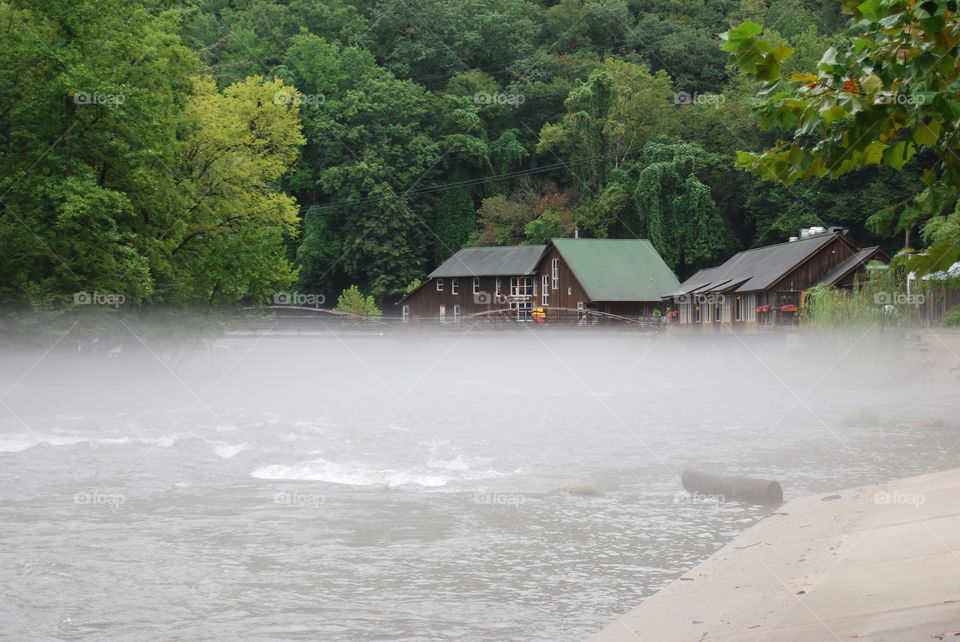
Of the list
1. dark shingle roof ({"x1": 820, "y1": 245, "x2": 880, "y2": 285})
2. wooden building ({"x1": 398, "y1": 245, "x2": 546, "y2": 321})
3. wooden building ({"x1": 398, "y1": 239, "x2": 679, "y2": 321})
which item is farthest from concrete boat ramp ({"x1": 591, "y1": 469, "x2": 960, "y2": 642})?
wooden building ({"x1": 398, "y1": 245, "x2": 546, "y2": 321})

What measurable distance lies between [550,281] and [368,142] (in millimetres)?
24568

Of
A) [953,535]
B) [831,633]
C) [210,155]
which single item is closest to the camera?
[831,633]

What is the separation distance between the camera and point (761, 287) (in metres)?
61.5

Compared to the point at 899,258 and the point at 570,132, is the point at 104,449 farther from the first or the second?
the point at 570,132

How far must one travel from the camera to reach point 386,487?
1942 cm

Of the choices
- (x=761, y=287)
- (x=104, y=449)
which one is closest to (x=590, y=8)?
(x=761, y=287)

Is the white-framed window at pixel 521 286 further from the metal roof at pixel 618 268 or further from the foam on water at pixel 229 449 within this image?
the foam on water at pixel 229 449

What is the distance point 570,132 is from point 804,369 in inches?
1931

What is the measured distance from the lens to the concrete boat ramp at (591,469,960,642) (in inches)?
330

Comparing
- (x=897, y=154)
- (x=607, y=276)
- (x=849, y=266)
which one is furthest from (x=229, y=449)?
(x=607, y=276)

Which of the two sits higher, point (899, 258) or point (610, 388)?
point (899, 258)

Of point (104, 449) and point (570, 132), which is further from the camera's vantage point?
point (570, 132)

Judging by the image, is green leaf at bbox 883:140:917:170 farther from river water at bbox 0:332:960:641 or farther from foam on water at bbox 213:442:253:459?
foam on water at bbox 213:442:253:459

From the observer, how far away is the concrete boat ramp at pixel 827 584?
839 cm
